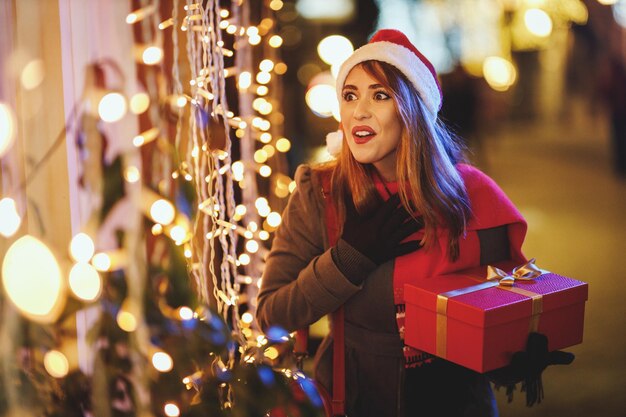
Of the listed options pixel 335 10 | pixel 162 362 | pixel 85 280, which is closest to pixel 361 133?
pixel 85 280

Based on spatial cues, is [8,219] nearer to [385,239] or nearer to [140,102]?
[140,102]

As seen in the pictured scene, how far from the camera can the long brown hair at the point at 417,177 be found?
191 centimetres

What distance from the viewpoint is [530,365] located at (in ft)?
5.61

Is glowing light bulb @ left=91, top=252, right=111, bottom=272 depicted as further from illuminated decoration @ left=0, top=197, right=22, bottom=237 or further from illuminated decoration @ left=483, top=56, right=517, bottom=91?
illuminated decoration @ left=483, top=56, right=517, bottom=91

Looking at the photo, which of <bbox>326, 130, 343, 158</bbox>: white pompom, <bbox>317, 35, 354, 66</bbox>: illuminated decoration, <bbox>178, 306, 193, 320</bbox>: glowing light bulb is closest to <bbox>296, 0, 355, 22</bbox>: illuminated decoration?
<bbox>317, 35, 354, 66</bbox>: illuminated decoration

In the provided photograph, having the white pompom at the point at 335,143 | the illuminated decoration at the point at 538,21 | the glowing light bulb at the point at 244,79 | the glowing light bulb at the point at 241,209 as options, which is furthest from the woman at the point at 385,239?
the illuminated decoration at the point at 538,21

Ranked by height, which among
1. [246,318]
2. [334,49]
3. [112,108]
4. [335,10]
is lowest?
[246,318]

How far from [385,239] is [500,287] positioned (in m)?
0.30

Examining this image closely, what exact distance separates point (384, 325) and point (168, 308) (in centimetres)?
90

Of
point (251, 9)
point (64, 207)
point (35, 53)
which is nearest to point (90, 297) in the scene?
point (64, 207)

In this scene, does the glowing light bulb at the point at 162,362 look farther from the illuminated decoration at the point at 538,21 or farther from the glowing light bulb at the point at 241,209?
the illuminated decoration at the point at 538,21

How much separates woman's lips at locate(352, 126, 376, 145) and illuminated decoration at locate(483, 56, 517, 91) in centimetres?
1059

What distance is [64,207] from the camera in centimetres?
172

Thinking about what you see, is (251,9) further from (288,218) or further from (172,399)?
(172,399)
